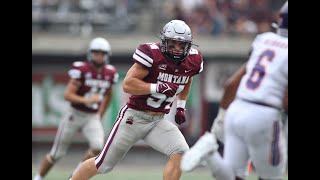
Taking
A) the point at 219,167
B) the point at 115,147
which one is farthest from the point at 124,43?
the point at 219,167

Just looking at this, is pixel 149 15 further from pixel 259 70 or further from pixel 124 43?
pixel 259 70

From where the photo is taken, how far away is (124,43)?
15.2 m

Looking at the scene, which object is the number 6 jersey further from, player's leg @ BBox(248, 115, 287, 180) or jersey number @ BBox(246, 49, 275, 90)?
player's leg @ BBox(248, 115, 287, 180)

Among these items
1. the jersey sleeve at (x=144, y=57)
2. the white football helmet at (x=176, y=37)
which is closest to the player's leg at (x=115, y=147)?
the jersey sleeve at (x=144, y=57)

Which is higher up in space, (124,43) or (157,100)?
(157,100)

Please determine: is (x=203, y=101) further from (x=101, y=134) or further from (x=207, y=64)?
(x=101, y=134)

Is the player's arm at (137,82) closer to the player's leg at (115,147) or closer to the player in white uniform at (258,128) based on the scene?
the player's leg at (115,147)

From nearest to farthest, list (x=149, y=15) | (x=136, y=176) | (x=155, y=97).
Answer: (x=155, y=97)
(x=136, y=176)
(x=149, y=15)

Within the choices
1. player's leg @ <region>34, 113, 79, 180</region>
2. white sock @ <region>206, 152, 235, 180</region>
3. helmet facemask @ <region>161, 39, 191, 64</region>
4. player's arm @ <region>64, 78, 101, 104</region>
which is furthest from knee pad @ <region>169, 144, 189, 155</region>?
player's leg @ <region>34, 113, 79, 180</region>

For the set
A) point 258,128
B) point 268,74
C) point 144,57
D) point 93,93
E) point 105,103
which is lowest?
point 105,103

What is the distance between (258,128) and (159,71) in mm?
1337

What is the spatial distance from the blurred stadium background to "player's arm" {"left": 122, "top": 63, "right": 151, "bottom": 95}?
26.4 feet
